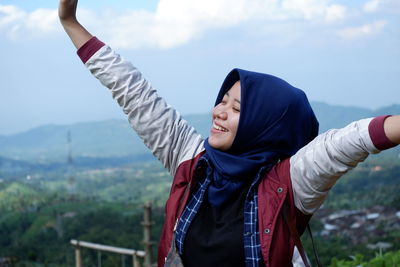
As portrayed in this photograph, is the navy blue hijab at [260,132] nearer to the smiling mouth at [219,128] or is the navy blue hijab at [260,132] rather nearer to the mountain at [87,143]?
the smiling mouth at [219,128]

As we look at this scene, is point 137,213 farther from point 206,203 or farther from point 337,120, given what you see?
point 206,203

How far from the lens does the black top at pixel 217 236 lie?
1237 mm

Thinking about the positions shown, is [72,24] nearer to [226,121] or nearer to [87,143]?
[226,121]

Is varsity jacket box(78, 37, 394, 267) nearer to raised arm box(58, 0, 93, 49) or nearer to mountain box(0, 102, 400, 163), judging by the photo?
raised arm box(58, 0, 93, 49)

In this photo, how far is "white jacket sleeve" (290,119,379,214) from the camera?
1.09 meters

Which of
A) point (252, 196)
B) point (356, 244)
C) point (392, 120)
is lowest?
point (356, 244)

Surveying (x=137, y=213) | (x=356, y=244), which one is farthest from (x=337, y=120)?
(x=356, y=244)

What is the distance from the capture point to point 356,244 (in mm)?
5297

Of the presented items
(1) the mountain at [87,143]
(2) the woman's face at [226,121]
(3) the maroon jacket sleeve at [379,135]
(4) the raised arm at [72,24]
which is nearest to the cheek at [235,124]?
(2) the woman's face at [226,121]

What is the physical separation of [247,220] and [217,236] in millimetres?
79

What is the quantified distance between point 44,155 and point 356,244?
12032 millimetres

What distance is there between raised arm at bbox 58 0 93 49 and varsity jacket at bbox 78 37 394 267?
0.02m

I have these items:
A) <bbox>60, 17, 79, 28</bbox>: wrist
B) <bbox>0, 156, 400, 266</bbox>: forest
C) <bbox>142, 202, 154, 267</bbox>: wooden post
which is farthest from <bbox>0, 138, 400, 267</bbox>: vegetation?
<bbox>60, 17, 79, 28</bbox>: wrist

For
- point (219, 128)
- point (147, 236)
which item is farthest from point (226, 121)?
point (147, 236)
